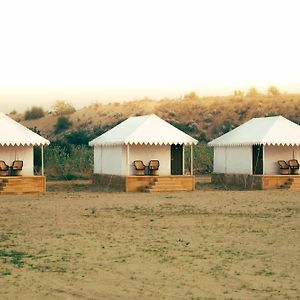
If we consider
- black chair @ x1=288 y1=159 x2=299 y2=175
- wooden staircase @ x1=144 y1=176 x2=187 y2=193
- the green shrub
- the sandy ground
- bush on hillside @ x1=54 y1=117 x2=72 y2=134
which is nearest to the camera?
the sandy ground

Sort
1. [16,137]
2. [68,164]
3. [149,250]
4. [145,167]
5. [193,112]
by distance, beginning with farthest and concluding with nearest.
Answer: [193,112]
[68,164]
[145,167]
[16,137]
[149,250]

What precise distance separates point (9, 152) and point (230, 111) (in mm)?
44466

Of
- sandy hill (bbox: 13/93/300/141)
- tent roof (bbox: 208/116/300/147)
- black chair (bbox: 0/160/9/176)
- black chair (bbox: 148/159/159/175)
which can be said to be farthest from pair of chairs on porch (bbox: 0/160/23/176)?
sandy hill (bbox: 13/93/300/141)

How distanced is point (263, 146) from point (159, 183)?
15.8 ft

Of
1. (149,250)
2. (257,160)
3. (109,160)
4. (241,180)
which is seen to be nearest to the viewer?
(149,250)

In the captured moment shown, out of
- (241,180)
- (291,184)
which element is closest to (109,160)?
(241,180)

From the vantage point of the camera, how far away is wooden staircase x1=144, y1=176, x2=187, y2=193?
3003 cm

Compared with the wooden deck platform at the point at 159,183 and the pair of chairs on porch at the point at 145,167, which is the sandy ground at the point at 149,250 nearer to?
the wooden deck platform at the point at 159,183

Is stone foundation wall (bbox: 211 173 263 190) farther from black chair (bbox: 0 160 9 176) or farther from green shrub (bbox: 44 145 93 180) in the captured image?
black chair (bbox: 0 160 9 176)

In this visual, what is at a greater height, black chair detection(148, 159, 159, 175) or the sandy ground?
black chair detection(148, 159, 159, 175)

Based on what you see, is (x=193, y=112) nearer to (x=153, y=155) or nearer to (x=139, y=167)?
(x=153, y=155)

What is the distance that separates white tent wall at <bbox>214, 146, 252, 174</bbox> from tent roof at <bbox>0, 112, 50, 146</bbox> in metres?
8.82

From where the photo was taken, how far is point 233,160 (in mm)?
34594

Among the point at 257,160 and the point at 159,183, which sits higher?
the point at 257,160
